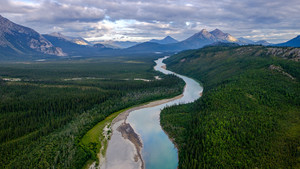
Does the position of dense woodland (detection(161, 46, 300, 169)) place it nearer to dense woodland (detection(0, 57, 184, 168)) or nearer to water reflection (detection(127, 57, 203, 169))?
water reflection (detection(127, 57, 203, 169))

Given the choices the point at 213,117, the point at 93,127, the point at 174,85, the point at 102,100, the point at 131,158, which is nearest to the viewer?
the point at 131,158

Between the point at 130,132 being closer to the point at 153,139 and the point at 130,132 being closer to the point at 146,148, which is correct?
the point at 153,139

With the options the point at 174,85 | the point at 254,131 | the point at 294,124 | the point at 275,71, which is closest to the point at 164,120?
the point at 254,131

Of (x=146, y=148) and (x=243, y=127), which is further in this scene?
(x=146, y=148)

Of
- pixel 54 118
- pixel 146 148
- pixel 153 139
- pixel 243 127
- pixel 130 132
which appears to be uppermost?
pixel 243 127

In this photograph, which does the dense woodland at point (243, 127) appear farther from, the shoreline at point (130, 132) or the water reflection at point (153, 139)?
the shoreline at point (130, 132)

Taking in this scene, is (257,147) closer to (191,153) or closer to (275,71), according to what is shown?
(191,153)

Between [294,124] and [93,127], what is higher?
[294,124]

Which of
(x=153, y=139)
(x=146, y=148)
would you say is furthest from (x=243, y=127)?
(x=146, y=148)

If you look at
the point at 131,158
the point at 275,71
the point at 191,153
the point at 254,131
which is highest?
the point at 275,71

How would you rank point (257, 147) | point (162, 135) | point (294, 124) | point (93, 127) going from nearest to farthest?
point (257, 147) < point (294, 124) < point (162, 135) < point (93, 127)

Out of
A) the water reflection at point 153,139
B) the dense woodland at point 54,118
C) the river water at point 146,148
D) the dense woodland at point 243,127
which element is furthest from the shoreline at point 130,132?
the dense woodland at point 243,127
